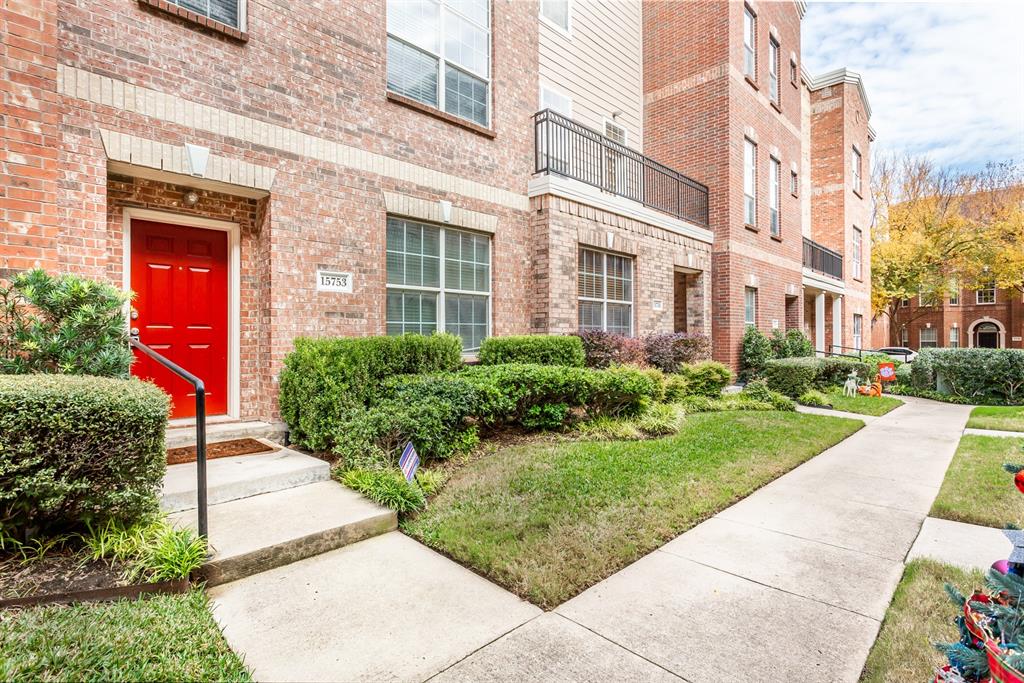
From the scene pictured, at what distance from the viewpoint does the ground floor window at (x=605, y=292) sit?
9344 millimetres

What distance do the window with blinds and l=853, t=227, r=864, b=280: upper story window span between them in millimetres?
23921

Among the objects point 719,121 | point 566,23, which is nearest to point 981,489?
point 719,121

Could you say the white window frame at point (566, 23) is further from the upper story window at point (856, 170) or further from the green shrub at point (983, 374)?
the upper story window at point (856, 170)

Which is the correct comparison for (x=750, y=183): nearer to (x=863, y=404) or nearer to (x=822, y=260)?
(x=863, y=404)

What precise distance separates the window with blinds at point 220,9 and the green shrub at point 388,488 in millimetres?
4949

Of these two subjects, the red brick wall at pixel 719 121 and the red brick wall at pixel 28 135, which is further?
the red brick wall at pixel 719 121

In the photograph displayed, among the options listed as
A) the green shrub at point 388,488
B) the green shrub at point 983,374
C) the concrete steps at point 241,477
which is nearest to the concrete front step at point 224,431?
the concrete steps at point 241,477

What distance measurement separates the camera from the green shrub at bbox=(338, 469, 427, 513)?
4.02 meters

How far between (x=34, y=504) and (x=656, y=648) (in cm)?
334

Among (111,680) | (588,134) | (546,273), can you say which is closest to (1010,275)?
(588,134)

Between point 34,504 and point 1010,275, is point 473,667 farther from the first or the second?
point 1010,275

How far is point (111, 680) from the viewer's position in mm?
2020

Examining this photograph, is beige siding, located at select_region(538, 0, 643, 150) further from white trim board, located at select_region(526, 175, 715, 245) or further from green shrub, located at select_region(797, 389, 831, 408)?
green shrub, located at select_region(797, 389, 831, 408)

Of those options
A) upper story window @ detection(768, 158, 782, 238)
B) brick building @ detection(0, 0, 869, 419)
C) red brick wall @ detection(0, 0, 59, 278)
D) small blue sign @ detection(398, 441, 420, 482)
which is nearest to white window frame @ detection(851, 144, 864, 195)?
upper story window @ detection(768, 158, 782, 238)
